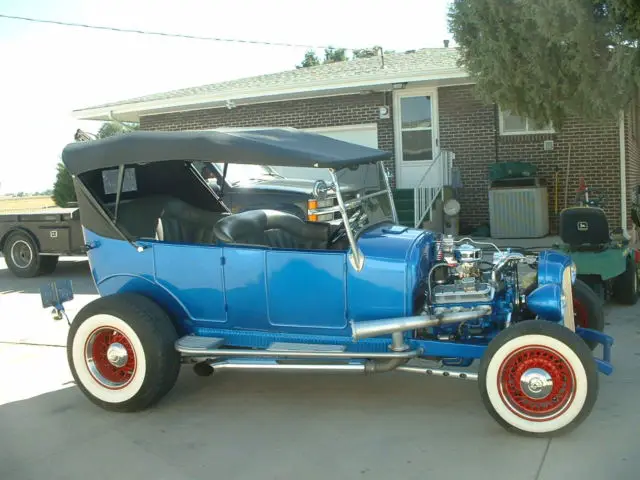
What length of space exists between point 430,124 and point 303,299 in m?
10.2

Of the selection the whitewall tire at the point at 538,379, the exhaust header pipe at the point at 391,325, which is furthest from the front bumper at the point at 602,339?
the exhaust header pipe at the point at 391,325

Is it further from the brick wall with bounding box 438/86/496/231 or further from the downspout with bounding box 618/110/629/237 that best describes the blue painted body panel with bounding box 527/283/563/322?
the brick wall with bounding box 438/86/496/231

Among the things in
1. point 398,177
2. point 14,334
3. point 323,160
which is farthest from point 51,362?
point 398,177

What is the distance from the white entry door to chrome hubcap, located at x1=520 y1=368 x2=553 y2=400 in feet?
33.9

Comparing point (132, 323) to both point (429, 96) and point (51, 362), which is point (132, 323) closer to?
point (51, 362)

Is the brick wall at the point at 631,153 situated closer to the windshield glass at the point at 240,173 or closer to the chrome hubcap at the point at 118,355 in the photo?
the windshield glass at the point at 240,173

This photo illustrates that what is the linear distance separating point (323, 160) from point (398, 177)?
10213 millimetres

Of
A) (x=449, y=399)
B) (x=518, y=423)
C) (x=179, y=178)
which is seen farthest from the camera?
(x=179, y=178)

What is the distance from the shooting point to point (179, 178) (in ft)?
20.2

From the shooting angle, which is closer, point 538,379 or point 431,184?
point 538,379

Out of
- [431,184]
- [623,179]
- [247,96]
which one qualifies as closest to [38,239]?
[247,96]

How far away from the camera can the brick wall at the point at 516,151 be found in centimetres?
1285

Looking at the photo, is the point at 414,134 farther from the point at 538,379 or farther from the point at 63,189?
the point at 63,189

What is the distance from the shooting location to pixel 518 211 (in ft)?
41.1
